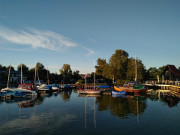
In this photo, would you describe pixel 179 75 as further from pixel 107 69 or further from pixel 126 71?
pixel 107 69

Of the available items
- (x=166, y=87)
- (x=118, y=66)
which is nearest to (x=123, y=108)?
(x=166, y=87)

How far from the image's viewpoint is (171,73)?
66.1 meters

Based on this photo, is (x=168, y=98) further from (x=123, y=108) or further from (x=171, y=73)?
(x=171, y=73)

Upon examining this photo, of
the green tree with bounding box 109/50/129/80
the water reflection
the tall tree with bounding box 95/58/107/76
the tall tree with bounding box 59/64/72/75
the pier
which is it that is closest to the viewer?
the water reflection

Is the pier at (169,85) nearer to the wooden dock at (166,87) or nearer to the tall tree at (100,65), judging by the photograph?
the wooden dock at (166,87)

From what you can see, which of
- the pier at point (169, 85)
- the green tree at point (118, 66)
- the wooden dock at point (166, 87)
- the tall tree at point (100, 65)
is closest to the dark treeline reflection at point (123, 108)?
the wooden dock at point (166, 87)

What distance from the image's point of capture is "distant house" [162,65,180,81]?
6208cm

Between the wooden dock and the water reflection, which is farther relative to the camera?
the wooden dock

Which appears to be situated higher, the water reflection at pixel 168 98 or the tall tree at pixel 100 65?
the tall tree at pixel 100 65

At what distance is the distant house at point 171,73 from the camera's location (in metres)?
62.1

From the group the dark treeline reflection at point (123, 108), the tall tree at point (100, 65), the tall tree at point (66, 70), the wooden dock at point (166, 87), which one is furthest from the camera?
the tall tree at point (66, 70)

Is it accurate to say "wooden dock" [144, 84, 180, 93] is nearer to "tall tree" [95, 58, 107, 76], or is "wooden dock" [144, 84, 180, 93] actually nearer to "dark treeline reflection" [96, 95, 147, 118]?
"dark treeline reflection" [96, 95, 147, 118]

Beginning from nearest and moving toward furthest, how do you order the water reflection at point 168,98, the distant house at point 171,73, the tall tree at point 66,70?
the water reflection at point 168,98, the distant house at point 171,73, the tall tree at point 66,70

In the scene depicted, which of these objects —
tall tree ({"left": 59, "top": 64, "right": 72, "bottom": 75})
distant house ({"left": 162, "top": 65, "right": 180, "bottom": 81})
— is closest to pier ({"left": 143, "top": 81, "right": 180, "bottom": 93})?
distant house ({"left": 162, "top": 65, "right": 180, "bottom": 81})
